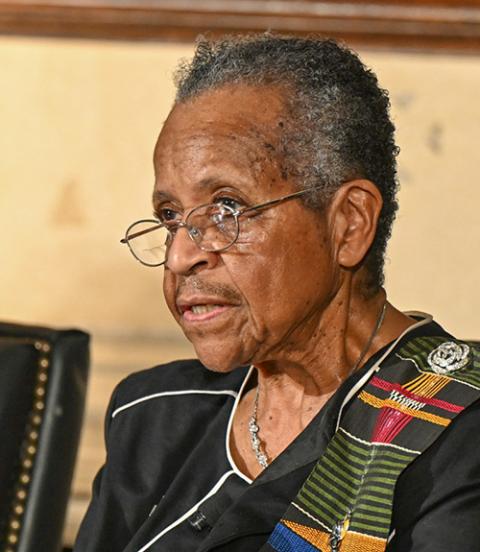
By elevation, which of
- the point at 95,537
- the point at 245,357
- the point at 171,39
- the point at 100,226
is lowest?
the point at 95,537

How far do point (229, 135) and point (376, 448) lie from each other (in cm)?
51

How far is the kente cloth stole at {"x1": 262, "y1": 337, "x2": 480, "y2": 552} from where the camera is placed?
5.73 feet

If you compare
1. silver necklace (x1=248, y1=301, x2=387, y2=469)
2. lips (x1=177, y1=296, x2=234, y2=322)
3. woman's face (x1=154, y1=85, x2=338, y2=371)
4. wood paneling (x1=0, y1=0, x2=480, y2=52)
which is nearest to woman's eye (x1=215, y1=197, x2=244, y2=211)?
woman's face (x1=154, y1=85, x2=338, y2=371)

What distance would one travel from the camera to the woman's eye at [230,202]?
1.89m

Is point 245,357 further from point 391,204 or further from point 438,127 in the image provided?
point 438,127

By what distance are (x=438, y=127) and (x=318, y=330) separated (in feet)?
4.44

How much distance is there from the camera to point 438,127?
321 cm

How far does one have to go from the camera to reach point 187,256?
6.24 feet

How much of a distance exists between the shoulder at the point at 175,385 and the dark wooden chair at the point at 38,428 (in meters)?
0.08

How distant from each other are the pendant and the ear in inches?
16.3

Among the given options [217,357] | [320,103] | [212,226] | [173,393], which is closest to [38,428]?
[173,393]

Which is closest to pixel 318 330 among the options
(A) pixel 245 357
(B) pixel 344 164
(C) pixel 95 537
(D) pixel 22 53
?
(A) pixel 245 357

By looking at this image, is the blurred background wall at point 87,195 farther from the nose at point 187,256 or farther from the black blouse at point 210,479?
the nose at point 187,256

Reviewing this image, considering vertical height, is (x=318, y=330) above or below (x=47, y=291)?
below
